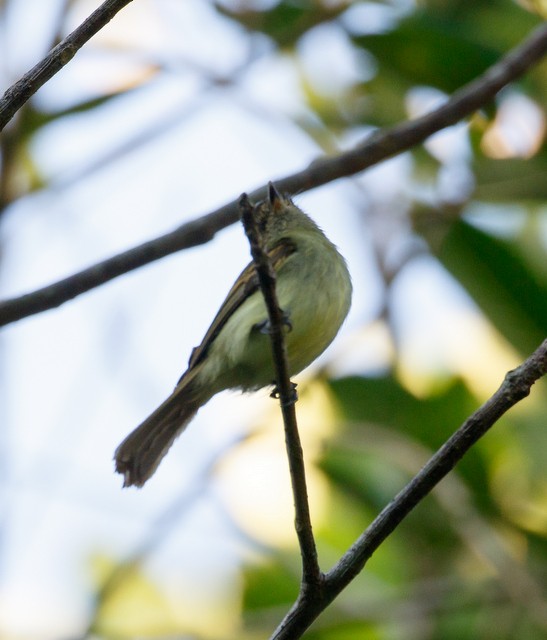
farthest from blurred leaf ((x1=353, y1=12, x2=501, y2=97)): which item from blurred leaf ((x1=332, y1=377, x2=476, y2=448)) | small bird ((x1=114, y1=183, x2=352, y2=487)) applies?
small bird ((x1=114, y1=183, x2=352, y2=487))

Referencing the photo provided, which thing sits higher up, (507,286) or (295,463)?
(295,463)

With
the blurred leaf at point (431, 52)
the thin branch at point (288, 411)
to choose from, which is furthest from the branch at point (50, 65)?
the blurred leaf at point (431, 52)

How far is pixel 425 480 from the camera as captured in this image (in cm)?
249

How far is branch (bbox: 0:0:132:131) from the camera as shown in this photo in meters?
2.31

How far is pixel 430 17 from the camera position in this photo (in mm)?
5875

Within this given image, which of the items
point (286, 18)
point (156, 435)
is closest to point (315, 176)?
point (156, 435)

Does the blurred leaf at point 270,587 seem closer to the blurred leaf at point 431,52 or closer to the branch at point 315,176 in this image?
the branch at point 315,176

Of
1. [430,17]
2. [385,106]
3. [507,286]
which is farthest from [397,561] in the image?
[430,17]

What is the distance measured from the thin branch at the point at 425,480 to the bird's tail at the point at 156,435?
1045 millimetres

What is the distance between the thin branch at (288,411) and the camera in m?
2.38

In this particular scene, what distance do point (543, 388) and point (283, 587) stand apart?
5.87ft

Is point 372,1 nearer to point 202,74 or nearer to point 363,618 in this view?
point 202,74

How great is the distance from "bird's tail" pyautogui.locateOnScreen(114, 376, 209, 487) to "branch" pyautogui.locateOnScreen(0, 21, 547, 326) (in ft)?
1.93

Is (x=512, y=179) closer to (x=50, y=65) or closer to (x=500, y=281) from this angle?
(x=500, y=281)
